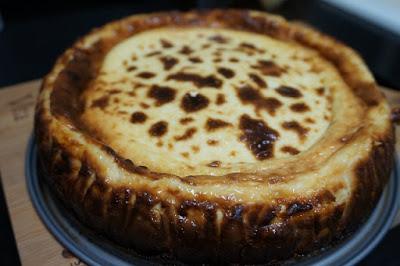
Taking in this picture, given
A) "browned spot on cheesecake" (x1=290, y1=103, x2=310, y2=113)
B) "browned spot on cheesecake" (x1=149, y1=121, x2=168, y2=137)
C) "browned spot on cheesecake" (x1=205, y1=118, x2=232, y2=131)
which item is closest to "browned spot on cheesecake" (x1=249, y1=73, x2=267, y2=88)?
"browned spot on cheesecake" (x1=290, y1=103, x2=310, y2=113)

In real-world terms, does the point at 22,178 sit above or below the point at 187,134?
below

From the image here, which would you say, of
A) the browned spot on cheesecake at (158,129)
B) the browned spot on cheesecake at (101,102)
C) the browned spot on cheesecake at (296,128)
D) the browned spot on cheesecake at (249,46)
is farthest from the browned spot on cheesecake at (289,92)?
the browned spot on cheesecake at (101,102)

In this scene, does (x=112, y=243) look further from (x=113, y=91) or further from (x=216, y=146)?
(x=113, y=91)

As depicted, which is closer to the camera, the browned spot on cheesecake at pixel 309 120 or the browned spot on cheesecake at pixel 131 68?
the browned spot on cheesecake at pixel 309 120

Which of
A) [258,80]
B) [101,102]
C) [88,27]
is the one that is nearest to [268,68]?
[258,80]

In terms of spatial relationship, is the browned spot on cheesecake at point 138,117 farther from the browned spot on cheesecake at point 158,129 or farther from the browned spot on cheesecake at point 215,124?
the browned spot on cheesecake at point 215,124

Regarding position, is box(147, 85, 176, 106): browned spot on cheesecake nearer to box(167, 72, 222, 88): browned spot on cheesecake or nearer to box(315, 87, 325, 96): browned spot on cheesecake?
box(167, 72, 222, 88): browned spot on cheesecake
